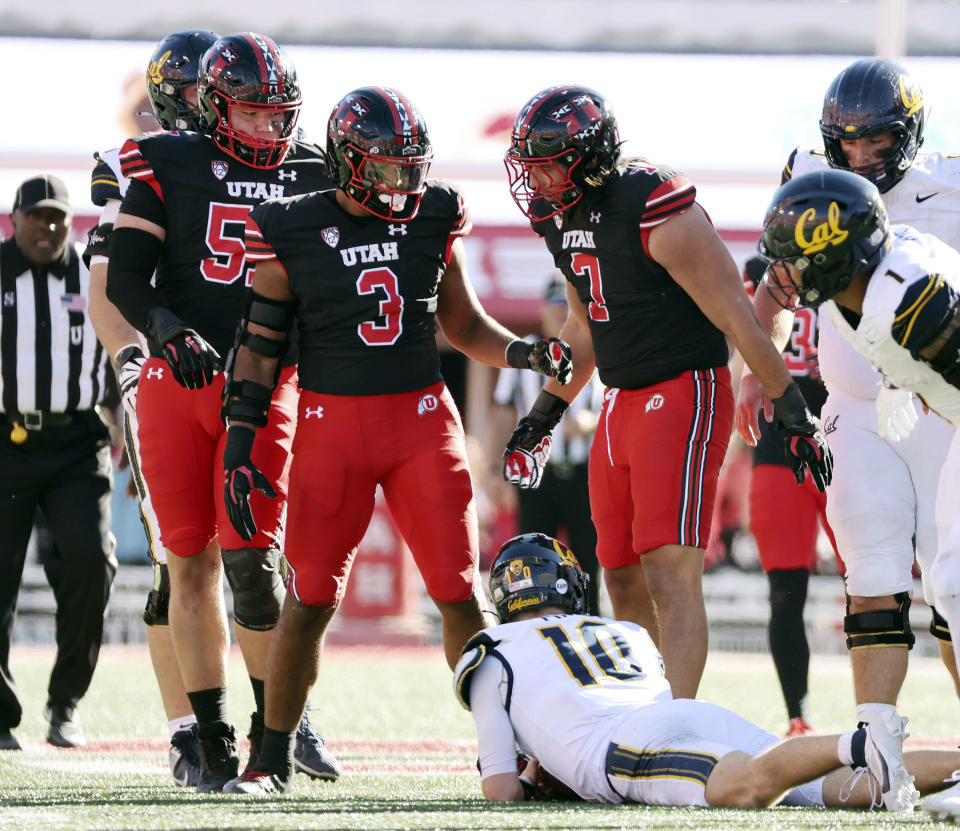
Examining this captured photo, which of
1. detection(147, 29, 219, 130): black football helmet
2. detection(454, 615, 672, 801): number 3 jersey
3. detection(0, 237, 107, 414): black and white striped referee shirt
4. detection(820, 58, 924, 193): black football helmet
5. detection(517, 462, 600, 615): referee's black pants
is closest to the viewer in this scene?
detection(454, 615, 672, 801): number 3 jersey

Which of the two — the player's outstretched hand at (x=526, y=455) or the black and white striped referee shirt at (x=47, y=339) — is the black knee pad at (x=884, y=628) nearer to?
the player's outstretched hand at (x=526, y=455)

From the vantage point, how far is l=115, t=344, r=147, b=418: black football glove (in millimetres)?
4875

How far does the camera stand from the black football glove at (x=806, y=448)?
14.0 ft

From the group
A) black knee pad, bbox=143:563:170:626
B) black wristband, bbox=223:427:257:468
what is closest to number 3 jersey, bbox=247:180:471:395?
black wristband, bbox=223:427:257:468

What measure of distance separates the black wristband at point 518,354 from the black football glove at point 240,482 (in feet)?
2.69

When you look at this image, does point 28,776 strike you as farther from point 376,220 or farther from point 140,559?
point 140,559

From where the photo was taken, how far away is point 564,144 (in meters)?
4.60

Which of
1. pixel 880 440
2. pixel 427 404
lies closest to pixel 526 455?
pixel 427 404

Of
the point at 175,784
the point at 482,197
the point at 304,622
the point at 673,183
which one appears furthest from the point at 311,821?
the point at 482,197

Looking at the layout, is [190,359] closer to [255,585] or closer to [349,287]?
[349,287]

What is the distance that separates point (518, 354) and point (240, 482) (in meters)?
0.93

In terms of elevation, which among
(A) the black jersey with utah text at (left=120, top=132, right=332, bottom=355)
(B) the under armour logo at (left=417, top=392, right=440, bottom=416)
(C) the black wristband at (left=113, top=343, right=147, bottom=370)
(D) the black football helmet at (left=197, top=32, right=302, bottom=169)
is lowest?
(B) the under armour logo at (left=417, top=392, right=440, bottom=416)

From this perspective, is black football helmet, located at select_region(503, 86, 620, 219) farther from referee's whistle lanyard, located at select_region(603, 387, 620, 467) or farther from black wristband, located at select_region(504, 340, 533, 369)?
referee's whistle lanyard, located at select_region(603, 387, 620, 467)

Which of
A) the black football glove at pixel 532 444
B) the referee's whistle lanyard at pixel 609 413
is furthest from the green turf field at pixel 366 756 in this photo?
the referee's whistle lanyard at pixel 609 413
